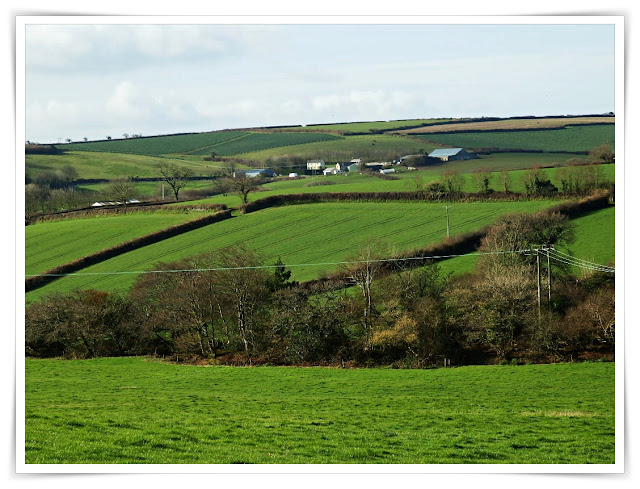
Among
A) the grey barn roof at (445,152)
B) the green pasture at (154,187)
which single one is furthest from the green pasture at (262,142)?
the grey barn roof at (445,152)

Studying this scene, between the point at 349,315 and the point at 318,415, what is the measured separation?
11348 mm

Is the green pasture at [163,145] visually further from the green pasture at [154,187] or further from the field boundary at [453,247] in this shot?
the field boundary at [453,247]

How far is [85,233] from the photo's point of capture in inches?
1369

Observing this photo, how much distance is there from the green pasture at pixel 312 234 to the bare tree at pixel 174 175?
14.9 ft

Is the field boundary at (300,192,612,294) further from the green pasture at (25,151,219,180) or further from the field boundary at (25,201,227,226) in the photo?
the green pasture at (25,151,219,180)

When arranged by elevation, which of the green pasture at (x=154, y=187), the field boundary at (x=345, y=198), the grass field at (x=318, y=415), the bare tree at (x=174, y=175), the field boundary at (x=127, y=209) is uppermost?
the bare tree at (x=174, y=175)

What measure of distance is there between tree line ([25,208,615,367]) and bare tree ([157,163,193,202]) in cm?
1175

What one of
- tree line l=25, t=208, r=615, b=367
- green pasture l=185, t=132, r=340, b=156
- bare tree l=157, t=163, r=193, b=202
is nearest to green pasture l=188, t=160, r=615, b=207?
bare tree l=157, t=163, r=193, b=202

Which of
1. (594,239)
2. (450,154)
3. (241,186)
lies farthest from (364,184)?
(594,239)

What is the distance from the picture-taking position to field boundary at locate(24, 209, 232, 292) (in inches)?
1155

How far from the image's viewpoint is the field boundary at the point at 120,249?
29328mm

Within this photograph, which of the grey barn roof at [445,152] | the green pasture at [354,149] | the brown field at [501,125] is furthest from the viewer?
the grey barn roof at [445,152]

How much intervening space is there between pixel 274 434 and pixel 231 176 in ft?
101
